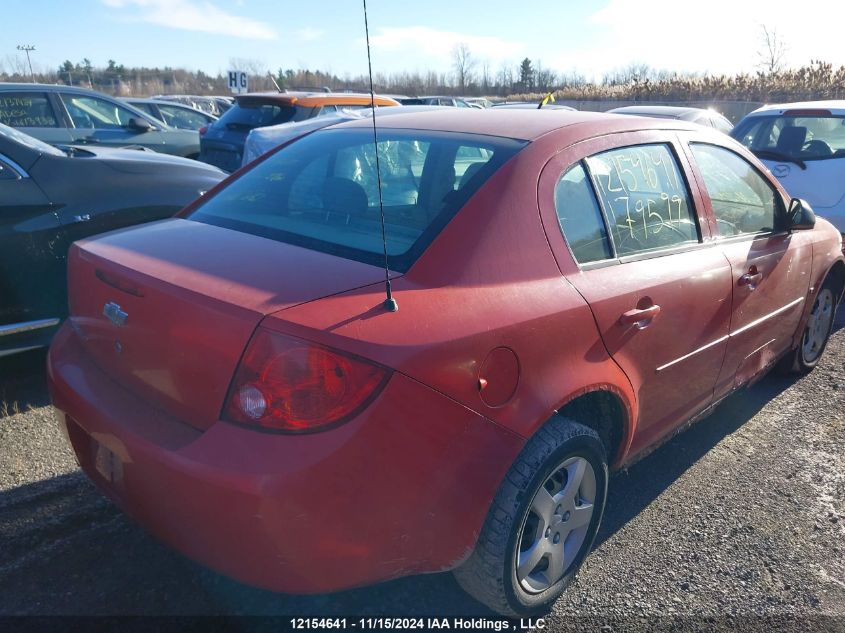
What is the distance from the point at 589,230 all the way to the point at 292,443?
4.55 feet

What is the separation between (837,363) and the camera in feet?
16.3

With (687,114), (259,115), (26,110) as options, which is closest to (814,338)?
(687,114)

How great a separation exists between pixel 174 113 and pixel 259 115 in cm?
523

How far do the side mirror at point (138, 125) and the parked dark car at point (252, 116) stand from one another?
0.78 metres

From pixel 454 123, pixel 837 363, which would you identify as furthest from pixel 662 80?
pixel 454 123

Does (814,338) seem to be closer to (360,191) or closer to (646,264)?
(646,264)

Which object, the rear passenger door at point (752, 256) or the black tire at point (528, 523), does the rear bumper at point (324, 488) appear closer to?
the black tire at point (528, 523)

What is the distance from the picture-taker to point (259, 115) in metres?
9.19

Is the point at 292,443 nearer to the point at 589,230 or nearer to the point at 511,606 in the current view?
the point at 511,606

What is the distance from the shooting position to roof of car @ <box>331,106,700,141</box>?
9.03 feet

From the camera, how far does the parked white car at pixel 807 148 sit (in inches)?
251

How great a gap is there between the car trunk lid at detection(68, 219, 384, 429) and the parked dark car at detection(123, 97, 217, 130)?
37.9 ft

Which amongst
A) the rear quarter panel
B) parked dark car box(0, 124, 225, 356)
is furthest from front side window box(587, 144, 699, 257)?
parked dark car box(0, 124, 225, 356)

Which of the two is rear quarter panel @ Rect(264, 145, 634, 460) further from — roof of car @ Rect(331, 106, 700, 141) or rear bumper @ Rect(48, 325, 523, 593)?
roof of car @ Rect(331, 106, 700, 141)
